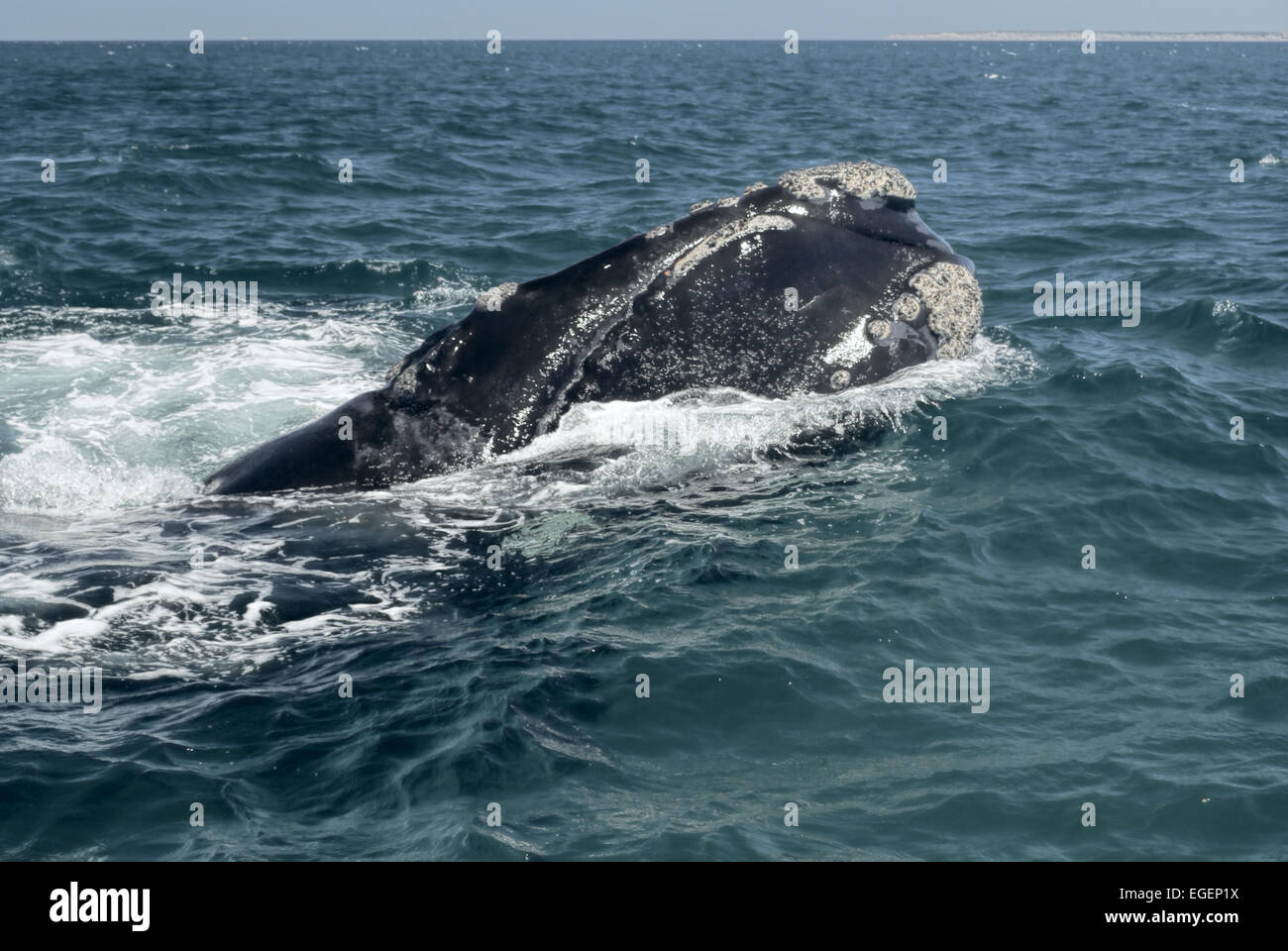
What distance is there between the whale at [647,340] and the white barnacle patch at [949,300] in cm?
3

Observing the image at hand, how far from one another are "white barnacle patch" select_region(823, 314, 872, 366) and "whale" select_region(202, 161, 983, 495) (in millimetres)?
12

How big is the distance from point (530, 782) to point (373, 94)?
199ft

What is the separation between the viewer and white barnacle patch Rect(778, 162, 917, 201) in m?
11.6

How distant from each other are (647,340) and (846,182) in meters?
2.35

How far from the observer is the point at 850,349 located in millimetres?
11422

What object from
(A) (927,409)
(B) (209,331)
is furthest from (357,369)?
(A) (927,409)

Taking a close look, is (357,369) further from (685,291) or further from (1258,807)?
(1258,807)
